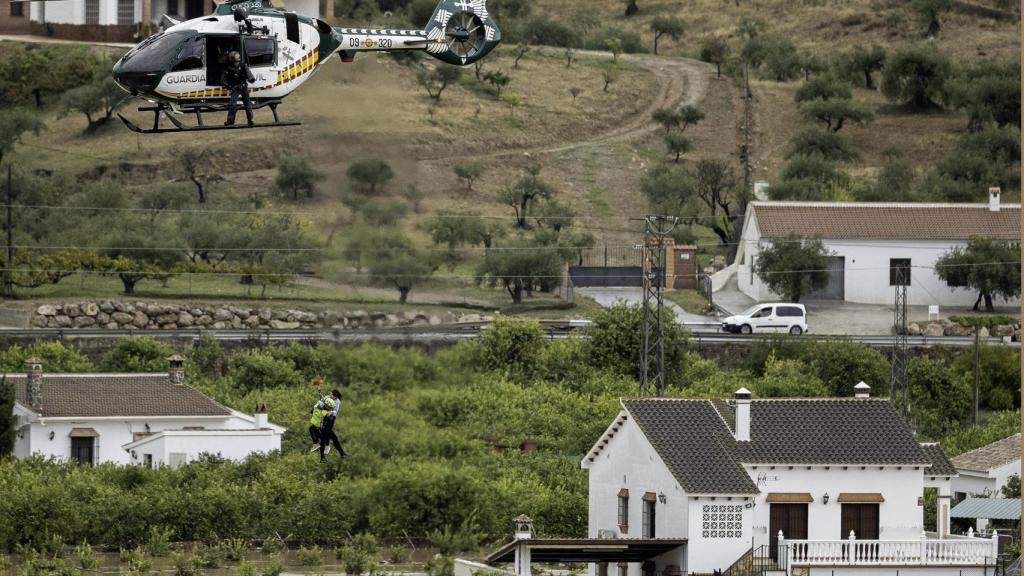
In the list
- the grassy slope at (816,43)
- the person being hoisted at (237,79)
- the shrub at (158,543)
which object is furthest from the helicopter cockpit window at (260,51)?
the grassy slope at (816,43)

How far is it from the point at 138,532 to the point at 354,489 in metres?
5.47

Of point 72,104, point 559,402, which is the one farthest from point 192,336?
point 72,104

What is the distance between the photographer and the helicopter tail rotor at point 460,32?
113 ft

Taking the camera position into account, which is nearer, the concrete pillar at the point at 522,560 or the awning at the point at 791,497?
the concrete pillar at the point at 522,560

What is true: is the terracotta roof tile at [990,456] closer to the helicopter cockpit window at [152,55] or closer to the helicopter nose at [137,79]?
the helicopter cockpit window at [152,55]

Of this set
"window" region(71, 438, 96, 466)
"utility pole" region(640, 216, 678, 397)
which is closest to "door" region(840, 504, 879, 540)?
"utility pole" region(640, 216, 678, 397)

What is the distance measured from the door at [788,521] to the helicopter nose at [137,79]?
22138 mm

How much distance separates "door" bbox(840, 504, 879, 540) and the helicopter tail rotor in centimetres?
1863

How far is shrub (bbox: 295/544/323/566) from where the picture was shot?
52.0 metres

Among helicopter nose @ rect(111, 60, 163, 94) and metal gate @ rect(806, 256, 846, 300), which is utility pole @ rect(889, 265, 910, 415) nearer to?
metal gate @ rect(806, 256, 846, 300)

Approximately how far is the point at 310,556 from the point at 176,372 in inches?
560

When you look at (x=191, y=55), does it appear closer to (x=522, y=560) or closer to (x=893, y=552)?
(x=522, y=560)

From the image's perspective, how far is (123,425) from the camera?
6109 centimetres

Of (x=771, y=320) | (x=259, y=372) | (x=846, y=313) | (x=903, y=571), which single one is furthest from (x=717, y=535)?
(x=846, y=313)
